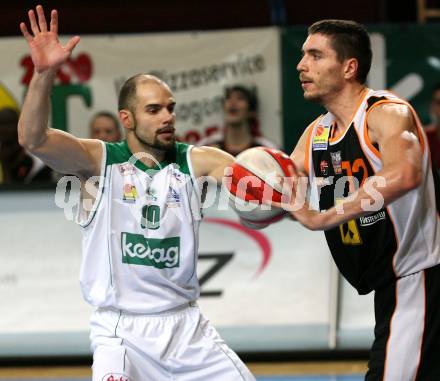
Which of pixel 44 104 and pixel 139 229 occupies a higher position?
pixel 44 104

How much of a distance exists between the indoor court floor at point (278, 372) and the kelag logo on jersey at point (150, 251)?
9.43 ft

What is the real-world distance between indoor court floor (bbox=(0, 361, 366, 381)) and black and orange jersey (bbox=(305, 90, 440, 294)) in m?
3.02

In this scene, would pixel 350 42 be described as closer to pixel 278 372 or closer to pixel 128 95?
pixel 128 95

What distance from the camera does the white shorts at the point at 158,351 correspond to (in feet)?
15.7

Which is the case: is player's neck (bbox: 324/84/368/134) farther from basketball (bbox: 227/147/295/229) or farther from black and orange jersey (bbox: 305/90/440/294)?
basketball (bbox: 227/147/295/229)

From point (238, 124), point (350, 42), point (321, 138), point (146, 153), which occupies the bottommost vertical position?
point (238, 124)

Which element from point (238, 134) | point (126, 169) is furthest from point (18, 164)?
point (126, 169)

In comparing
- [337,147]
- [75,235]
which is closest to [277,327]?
[75,235]

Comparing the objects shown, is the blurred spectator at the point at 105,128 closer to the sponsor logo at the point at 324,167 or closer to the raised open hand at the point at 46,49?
the raised open hand at the point at 46,49

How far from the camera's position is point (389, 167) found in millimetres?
4152

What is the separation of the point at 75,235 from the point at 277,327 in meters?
1.97

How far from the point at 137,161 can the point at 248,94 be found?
12.8 ft

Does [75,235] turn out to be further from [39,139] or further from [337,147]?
[337,147]

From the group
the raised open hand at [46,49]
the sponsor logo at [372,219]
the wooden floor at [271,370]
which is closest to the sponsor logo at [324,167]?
the sponsor logo at [372,219]
